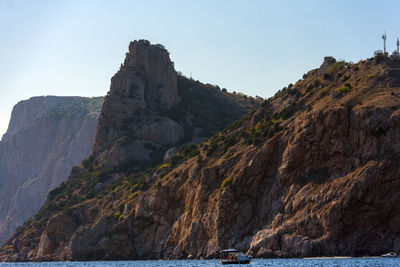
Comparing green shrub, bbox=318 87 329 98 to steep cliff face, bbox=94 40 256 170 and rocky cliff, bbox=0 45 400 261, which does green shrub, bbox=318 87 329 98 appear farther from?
steep cliff face, bbox=94 40 256 170

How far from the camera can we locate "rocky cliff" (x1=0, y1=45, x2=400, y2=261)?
94312 millimetres

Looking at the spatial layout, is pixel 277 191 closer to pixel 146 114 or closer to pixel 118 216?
pixel 118 216

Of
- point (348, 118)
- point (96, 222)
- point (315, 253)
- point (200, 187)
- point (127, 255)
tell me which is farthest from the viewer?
point (96, 222)

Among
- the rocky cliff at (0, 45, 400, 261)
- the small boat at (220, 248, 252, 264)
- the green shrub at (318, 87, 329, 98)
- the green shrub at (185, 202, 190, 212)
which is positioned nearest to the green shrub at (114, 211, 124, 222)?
the rocky cliff at (0, 45, 400, 261)

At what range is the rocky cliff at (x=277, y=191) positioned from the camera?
9431cm

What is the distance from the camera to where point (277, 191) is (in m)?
108

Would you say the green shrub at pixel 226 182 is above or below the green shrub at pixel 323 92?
below

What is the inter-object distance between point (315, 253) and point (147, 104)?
96.7 m

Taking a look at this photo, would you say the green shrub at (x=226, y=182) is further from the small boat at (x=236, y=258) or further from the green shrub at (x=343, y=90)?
the green shrub at (x=343, y=90)

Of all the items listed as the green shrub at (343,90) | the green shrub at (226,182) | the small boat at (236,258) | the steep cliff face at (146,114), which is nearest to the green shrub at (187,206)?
→ the green shrub at (226,182)

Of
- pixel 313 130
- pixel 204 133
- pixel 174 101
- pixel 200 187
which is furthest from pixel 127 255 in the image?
pixel 174 101

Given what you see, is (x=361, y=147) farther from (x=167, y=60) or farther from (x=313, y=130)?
(x=167, y=60)

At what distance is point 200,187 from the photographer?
119688mm

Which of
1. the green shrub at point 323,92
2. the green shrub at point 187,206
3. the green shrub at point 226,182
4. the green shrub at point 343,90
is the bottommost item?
the green shrub at point 187,206
